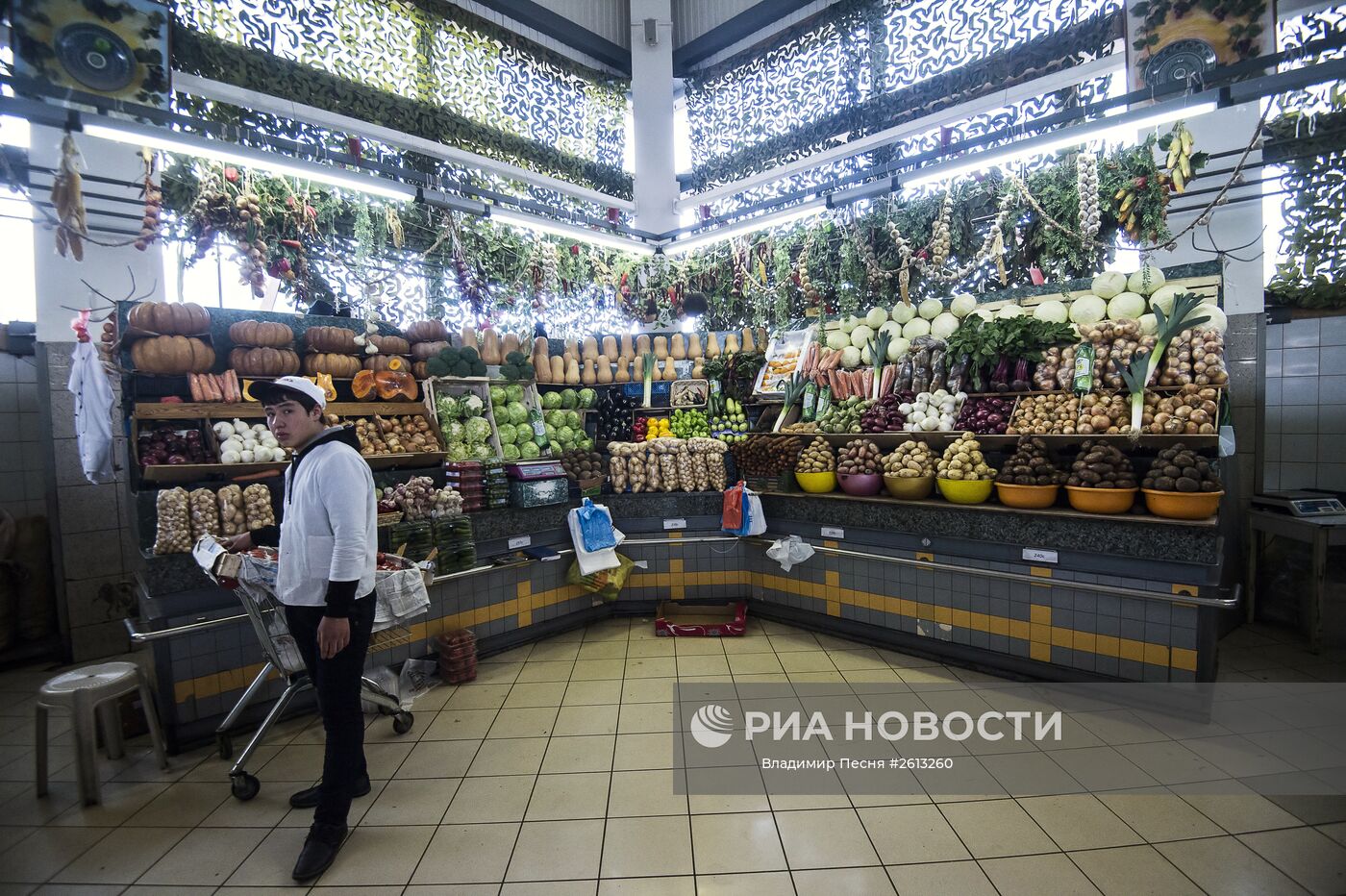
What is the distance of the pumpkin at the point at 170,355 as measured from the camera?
12.5ft

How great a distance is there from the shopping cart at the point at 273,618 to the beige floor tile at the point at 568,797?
1.17 meters

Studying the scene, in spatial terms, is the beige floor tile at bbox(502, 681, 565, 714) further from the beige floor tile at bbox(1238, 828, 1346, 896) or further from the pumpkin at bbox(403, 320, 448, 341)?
the beige floor tile at bbox(1238, 828, 1346, 896)

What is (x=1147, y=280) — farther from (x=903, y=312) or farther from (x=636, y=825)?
(x=636, y=825)

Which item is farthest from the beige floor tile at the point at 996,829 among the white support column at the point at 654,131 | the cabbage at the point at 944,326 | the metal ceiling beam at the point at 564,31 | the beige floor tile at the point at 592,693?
the metal ceiling beam at the point at 564,31

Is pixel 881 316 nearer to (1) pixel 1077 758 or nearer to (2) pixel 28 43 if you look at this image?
(1) pixel 1077 758

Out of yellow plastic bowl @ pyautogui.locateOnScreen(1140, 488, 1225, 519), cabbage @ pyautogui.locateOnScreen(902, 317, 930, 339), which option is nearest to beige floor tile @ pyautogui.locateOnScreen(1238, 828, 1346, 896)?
yellow plastic bowl @ pyautogui.locateOnScreen(1140, 488, 1225, 519)

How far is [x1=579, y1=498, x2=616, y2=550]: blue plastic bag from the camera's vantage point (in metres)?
5.01

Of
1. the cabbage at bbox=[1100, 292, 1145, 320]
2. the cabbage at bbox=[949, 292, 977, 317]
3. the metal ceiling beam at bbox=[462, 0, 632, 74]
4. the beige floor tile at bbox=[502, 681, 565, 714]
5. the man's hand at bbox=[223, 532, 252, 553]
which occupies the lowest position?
the beige floor tile at bbox=[502, 681, 565, 714]

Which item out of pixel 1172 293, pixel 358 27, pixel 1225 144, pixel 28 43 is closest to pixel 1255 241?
pixel 1225 144

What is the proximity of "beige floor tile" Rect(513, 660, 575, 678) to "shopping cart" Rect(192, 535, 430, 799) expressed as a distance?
2.94 ft

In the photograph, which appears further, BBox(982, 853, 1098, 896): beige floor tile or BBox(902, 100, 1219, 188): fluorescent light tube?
BBox(902, 100, 1219, 188): fluorescent light tube

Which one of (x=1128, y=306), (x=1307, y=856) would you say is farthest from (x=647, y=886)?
(x=1128, y=306)

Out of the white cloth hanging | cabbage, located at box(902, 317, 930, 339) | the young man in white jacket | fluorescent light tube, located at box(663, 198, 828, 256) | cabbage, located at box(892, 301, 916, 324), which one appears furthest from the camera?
fluorescent light tube, located at box(663, 198, 828, 256)

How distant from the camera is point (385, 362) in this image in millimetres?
4875
